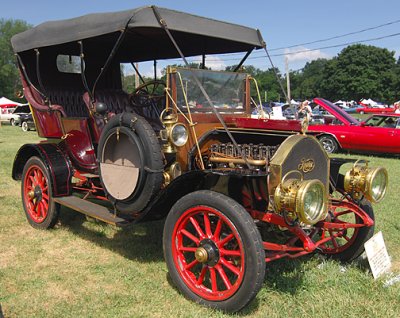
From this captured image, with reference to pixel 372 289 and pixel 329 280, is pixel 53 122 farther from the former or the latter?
pixel 372 289

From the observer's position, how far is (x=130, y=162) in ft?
11.9

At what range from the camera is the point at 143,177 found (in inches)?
133

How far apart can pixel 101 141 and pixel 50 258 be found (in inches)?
48.7

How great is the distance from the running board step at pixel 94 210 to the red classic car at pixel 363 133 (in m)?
7.49

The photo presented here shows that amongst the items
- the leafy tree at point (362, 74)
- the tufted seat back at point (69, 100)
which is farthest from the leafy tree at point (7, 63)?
the tufted seat back at point (69, 100)

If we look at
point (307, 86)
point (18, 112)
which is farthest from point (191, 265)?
point (307, 86)

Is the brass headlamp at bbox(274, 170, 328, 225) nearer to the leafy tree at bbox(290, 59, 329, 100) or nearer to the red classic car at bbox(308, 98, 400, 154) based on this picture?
the red classic car at bbox(308, 98, 400, 154)

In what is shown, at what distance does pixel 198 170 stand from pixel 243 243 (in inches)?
26.5

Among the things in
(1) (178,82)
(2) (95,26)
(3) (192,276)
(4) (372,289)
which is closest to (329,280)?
(4) (372,289)

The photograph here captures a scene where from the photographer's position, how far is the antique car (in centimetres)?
286

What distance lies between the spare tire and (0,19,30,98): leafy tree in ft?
174

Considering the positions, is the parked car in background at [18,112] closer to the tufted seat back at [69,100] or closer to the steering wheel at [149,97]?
the tufted seat back at [69,100]

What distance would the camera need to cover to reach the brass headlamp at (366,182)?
327cm

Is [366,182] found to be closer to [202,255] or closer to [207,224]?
[207,224]
